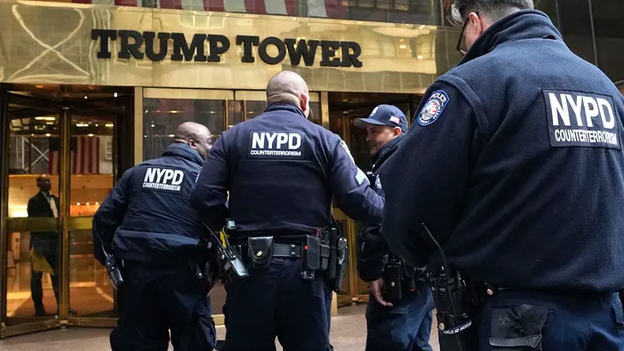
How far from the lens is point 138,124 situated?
7.22 meters

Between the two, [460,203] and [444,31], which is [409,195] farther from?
[444,31]

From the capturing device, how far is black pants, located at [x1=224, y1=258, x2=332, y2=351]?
9.36 ft

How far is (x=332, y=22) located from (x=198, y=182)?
18.1 feet

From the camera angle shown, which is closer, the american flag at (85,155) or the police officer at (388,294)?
the police officer at (388,294)

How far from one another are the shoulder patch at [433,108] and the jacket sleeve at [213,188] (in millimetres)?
1560

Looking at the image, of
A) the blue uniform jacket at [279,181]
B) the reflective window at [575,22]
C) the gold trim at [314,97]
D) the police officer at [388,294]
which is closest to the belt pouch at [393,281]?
the police officer at [388,294]

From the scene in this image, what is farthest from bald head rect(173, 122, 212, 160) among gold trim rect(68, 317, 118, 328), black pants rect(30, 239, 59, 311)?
gold trim rect(68, 317, 118, 328)

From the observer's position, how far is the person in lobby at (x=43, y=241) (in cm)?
732

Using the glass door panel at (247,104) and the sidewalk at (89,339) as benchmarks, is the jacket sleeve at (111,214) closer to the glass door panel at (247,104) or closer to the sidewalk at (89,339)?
the sidewalk at (89,339)

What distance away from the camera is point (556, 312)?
5.09 feet

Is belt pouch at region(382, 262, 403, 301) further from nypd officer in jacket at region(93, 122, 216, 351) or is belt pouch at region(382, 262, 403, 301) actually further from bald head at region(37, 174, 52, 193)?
bald head at region(37, 174, 52, 193)

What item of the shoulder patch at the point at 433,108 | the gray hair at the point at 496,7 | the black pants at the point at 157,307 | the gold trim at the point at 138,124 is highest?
the gold trim at the point at 138,124

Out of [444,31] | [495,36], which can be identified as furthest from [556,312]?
[444,31]

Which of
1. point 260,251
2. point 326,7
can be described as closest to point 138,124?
point 326,7
